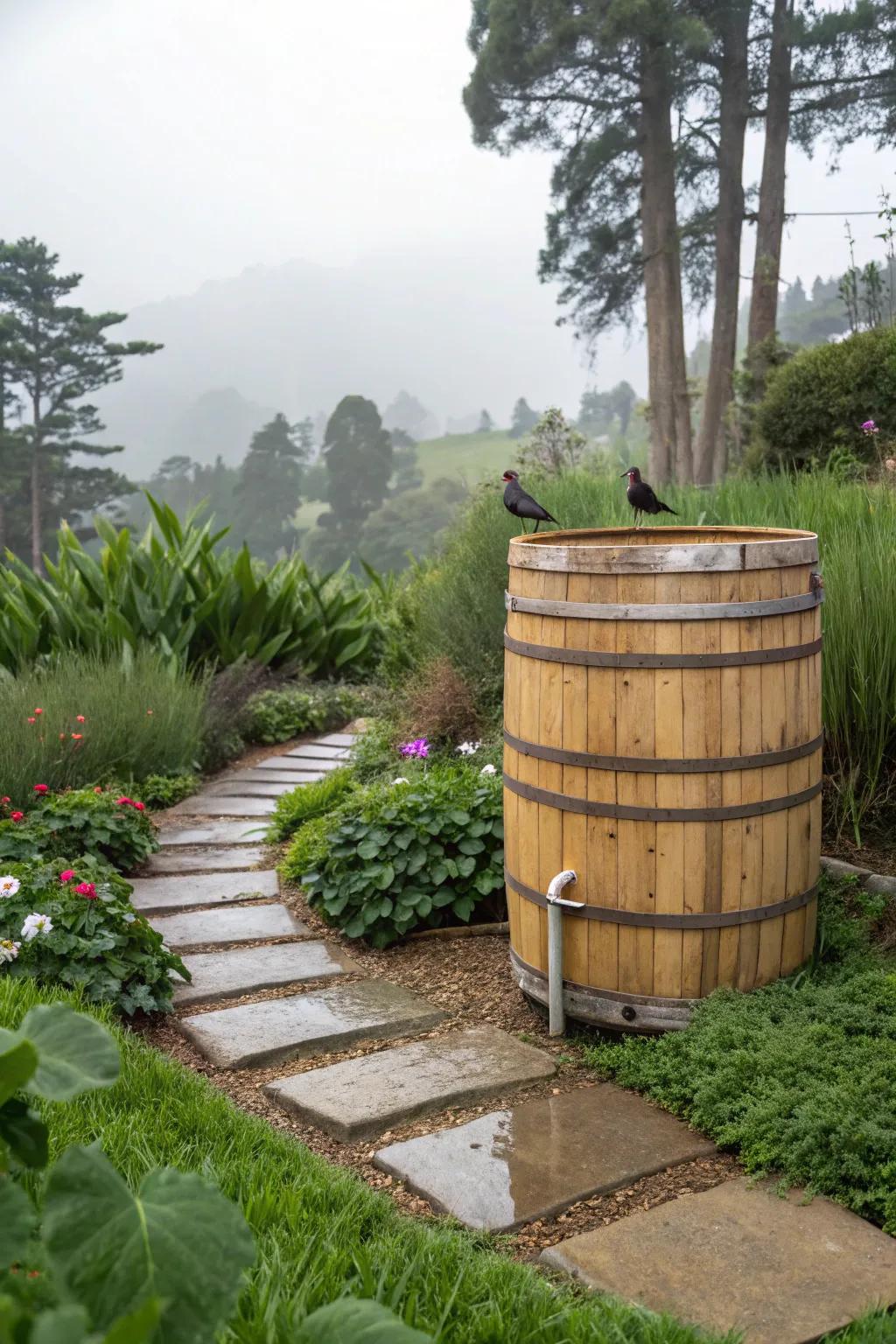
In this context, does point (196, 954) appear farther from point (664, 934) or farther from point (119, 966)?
point (664, 934)

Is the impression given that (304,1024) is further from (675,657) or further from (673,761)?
(675,657)

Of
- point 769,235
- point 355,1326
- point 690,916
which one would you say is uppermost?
point 769,235

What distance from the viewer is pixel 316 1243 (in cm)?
174

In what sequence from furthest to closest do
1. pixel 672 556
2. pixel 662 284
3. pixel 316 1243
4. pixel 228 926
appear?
pixel 662 284, pixel 228 926, pixel 672 556, pixel 316 1243

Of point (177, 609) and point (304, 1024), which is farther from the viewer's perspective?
point (177, 609)

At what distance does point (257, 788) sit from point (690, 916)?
384 cm

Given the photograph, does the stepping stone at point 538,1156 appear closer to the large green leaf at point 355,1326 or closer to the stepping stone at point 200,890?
the large green leaf at point 355,1326

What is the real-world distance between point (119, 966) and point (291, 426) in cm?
5535

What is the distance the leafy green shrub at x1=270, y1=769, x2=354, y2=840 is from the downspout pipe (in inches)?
91.9

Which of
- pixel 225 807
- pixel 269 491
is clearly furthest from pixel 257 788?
pixel 269 491

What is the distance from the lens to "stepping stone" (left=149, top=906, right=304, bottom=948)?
3801 millimetres

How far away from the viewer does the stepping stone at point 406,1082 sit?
8.14 ft

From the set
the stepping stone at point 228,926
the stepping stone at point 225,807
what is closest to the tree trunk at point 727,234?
the stepping stone at point 225,807

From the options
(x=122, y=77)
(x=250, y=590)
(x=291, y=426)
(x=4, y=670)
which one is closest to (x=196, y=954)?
(x=4, y=670)
